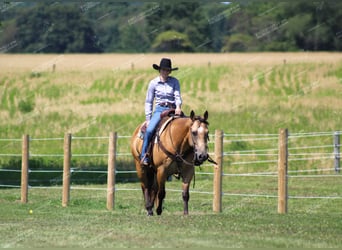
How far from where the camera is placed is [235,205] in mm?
20453

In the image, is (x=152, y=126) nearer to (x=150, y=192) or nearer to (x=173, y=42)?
(x=150, y=192)

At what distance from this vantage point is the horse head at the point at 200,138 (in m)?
15.0

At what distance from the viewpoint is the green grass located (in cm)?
1189

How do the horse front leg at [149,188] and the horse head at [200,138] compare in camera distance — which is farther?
the horse front leg at [149,188]

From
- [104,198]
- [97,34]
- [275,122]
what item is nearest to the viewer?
[104,198]

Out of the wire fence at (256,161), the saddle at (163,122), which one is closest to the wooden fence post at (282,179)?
the saddle at (163,122)

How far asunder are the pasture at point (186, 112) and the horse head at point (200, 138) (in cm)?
99

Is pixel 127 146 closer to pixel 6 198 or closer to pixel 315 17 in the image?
pixel 6 198

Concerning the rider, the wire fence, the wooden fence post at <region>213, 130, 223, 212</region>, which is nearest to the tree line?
the wire fence

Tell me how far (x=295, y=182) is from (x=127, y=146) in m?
7.99

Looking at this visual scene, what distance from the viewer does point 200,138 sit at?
49.5 ft

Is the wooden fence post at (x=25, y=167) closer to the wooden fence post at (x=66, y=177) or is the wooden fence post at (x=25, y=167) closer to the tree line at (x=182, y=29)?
the wooden fence post at (x=66, y=177)

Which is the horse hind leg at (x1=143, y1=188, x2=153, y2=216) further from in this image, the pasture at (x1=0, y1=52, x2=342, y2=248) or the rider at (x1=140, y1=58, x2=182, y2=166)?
the rider at (x1=140, y1=58, x2=182, y2=166)

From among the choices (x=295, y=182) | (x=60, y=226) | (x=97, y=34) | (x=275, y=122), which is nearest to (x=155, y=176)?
(x=60, y=226)
